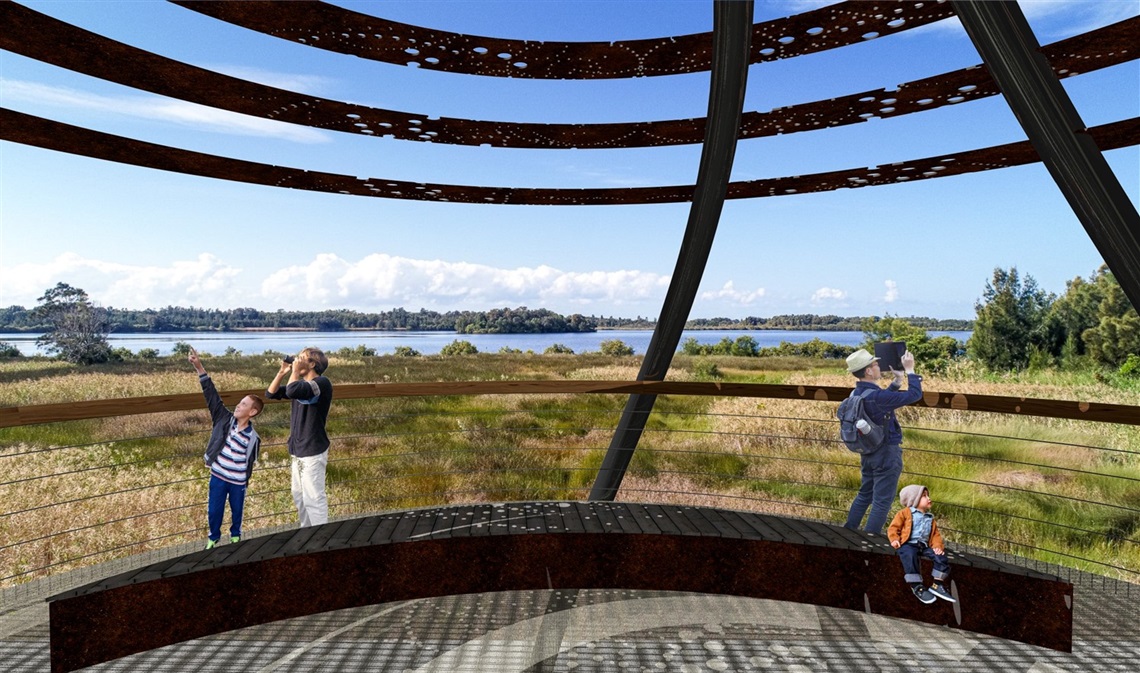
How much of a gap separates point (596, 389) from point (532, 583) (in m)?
1.18

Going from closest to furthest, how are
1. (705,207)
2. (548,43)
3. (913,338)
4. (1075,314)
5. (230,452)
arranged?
1. (230,452)
2. (548,43)
3. (705,207)
4. (913,338)
5. (1075,314)

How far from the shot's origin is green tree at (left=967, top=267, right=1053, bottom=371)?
929 inches

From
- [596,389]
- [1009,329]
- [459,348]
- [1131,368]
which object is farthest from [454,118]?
[1009,329]

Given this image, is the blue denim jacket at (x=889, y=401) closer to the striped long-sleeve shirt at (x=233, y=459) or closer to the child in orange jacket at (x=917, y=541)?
the child in orange jacket at (x=917, y=541)

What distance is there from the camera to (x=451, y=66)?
354 centimetres

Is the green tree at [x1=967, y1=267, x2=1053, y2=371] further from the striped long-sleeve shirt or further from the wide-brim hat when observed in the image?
the striped long-sleeve shirt

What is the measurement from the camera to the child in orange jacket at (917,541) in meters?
2.99

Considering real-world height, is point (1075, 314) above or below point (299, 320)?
above

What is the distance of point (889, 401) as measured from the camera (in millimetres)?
3402

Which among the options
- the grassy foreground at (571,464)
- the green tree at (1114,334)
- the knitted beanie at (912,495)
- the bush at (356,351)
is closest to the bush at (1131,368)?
the green tree at (1114,334)

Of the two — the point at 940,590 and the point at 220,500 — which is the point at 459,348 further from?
the point at 940,590

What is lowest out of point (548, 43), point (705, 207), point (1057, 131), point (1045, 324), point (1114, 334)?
point (1114, 334)

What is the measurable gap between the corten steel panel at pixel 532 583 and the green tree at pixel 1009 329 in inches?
911

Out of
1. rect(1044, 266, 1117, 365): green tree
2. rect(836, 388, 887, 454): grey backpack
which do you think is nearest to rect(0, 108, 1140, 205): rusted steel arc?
rect(836, 388, 887, 454): grey backpack
